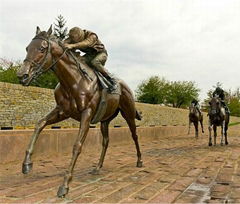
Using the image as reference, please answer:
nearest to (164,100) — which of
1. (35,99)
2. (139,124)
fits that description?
(139,124)

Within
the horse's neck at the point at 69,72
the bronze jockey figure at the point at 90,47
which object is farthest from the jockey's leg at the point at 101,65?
the horse's neck at the point at 69,72

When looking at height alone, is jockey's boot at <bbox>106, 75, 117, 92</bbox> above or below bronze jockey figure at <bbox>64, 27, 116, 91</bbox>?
below

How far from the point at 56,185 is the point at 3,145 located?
280 centimetres

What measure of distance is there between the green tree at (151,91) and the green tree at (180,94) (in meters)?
5.35

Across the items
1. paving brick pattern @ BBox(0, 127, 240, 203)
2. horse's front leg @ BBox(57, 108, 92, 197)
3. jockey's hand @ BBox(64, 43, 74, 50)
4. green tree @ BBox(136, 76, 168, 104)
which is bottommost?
paving brick pattern @ BBox(0, 127, 240, 203)

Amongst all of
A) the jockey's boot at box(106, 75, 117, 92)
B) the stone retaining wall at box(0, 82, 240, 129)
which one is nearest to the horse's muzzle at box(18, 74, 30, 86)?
the jockey's boot at box(106, 75, 117, 92)

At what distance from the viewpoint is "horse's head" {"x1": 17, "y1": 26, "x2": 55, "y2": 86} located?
12.7ft

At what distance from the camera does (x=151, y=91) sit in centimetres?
6075

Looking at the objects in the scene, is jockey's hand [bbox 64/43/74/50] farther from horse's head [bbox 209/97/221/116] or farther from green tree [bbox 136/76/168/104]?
green tree [bbox 136/76/168/104]

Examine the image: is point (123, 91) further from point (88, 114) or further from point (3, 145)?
point (3, 145)

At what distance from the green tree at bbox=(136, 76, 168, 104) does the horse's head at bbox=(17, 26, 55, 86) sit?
54.9m

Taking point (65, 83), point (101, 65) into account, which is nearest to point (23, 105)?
point (101, 65)

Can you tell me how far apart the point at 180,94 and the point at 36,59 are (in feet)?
227

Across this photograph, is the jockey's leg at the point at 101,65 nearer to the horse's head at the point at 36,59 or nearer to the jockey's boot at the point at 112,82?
the jockey's boot at the point at 112,82
